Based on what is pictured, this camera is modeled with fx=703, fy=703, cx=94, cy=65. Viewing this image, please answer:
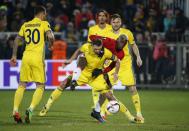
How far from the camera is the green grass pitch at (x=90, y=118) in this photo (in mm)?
12539

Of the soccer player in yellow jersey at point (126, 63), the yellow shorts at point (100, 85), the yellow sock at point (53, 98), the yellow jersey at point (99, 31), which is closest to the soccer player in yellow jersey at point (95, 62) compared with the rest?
→ the yellow shorts at point (100, 85)

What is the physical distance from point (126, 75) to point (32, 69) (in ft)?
7.21

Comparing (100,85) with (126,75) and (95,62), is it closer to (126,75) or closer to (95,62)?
(95,62)

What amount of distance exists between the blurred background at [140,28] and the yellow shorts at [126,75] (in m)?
8.54

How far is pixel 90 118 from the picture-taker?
1466 centimetres

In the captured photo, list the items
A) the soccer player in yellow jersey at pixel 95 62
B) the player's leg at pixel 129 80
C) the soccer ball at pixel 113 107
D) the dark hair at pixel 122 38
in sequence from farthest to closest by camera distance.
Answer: the player's leg at pixel 129 80
the dark hair at pixel 122 38
the soccer player in yellow jersey at pixel 95 62
the soccer ball at pixel 113 107

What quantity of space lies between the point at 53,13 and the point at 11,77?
4157 mm

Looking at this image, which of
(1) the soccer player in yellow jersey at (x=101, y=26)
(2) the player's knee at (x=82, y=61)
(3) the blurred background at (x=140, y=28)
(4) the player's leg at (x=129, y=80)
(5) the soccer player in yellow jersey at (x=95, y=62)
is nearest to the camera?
(5) the soccer player in yellow jersey at (x=95, y=62)

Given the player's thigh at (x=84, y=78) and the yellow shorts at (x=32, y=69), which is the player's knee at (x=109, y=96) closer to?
the player's thigh at (x=84, y=78)

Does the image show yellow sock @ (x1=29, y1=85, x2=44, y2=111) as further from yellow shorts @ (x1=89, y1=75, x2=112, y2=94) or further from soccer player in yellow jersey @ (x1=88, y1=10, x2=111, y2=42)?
soccer player in yellow jersey @ (x1=88, y1=10, x2=111, y2=42)

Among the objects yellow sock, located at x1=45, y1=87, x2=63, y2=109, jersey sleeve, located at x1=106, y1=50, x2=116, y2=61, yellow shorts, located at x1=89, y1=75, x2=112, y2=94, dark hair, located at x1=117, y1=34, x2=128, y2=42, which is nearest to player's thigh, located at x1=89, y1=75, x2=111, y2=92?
yellow shorts, located at x1=89, y1=75, x2=112, y2=94

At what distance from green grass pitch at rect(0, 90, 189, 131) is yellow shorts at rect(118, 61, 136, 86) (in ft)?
2.55

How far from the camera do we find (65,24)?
2533 cm

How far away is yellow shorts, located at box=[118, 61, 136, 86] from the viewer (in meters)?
14.7
